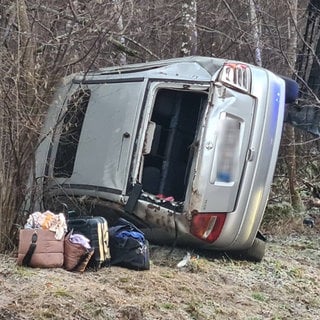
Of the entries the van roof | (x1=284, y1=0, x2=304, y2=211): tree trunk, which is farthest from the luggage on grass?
(x1=284, y1=0, x2=304, y2=211): tree trunk

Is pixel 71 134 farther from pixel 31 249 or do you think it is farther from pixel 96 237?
pixel 31 249

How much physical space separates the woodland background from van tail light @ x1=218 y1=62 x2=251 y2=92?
45.2 inches

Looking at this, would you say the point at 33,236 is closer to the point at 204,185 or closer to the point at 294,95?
the point at 204,185

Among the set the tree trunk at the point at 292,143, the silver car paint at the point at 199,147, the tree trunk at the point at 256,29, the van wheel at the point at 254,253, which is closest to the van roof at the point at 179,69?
the silver car paint at the point at 199,147

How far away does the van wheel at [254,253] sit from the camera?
639cm

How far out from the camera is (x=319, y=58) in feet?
31.1

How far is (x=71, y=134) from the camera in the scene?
654 centimetres

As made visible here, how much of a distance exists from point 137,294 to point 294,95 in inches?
146

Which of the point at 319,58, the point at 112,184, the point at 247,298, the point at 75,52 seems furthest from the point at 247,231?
the point at 319,58

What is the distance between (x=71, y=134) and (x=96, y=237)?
167 cm

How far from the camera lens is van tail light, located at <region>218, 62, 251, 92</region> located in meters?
5.88

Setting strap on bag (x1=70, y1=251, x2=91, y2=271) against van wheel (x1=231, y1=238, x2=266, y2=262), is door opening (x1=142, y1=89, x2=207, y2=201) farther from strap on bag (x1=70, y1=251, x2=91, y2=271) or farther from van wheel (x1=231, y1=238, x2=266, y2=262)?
strap on bag (x1=70, y1=251, x2=91, y2=271)

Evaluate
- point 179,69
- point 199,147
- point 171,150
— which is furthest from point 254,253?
point 179,69

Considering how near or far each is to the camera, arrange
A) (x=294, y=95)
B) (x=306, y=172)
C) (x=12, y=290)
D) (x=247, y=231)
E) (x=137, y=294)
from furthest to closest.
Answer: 1. (x=306, y=172)
2. (x=294, y=95)
3. (x=247, y=231)
4. (x=137, y=294)
5. (x=12, y=290)
